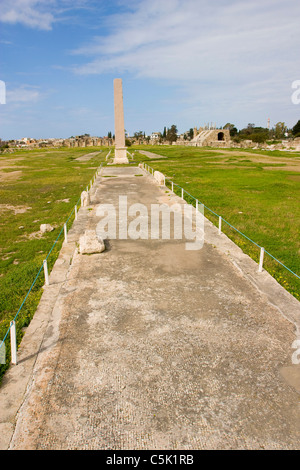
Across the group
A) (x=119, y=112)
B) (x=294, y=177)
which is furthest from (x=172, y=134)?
(x=294, y=177)

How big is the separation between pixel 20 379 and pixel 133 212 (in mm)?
9844

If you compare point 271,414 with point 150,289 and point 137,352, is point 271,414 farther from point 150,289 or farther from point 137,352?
point 150,289

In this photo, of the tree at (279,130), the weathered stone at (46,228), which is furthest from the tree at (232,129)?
the weathered stone at (46,228)

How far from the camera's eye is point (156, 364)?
485 centimetres

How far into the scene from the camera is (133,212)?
13938mm

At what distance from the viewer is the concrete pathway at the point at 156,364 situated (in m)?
3.80

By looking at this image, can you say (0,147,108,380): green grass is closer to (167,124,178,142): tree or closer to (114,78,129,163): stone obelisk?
(114,78,129,163): stone obelisk

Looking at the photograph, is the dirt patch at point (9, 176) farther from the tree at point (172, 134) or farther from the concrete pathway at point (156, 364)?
the tree at point (172, 134)
